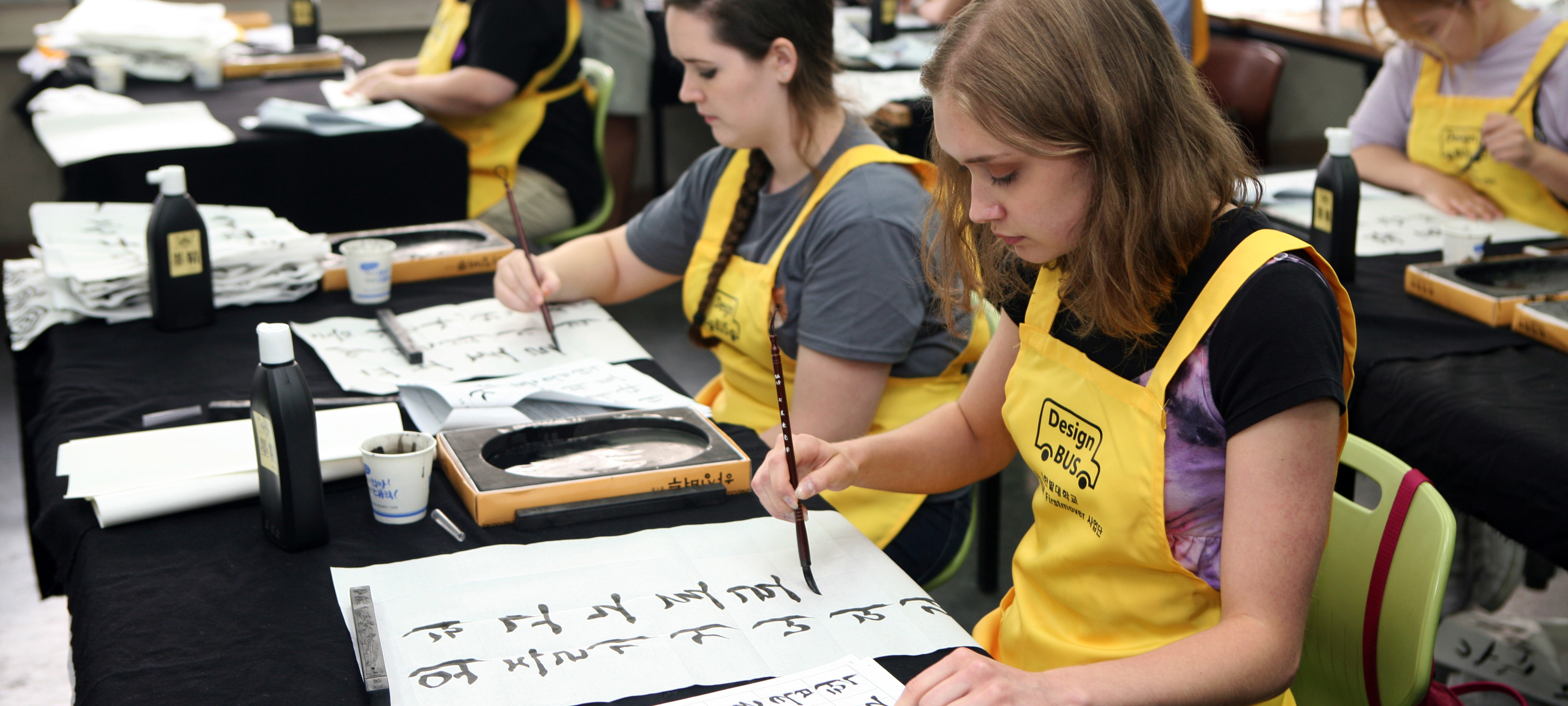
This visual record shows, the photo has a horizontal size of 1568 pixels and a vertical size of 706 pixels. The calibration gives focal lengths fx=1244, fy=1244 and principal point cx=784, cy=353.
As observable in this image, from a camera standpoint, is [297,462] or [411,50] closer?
[297,462]

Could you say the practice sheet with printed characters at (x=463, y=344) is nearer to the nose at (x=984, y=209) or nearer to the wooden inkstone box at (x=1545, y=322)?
the nose at (x=984, y=209)

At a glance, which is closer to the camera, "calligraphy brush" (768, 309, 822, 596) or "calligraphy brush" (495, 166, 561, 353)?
"calligraphy brush" (768, 309, 822, 596)

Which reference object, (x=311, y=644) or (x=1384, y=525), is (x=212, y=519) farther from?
(x=1384, y=525)

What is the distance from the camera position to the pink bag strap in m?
1.19

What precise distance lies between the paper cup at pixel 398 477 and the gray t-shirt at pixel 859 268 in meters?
0.54

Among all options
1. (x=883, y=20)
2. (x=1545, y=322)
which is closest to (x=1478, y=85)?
(x=1545, y=322)

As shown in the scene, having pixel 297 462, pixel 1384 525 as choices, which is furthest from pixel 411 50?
pixel 1384 525

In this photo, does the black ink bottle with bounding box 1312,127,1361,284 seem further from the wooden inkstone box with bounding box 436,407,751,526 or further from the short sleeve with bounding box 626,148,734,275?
the wooden inkstone box with bounding box 436,407,751,526

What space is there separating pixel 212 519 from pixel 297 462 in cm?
16

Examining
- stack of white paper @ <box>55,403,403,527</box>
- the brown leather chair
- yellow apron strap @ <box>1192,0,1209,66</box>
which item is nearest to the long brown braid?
stack of white paper @ <box>55,403,403,527</box>

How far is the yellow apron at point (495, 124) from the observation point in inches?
125

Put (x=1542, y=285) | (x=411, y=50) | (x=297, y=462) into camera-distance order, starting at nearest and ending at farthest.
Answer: (x=297, y=462)
(x=1542, y=285)
(x=411, y=50)

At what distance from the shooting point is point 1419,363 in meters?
1.64

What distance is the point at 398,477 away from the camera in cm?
118
